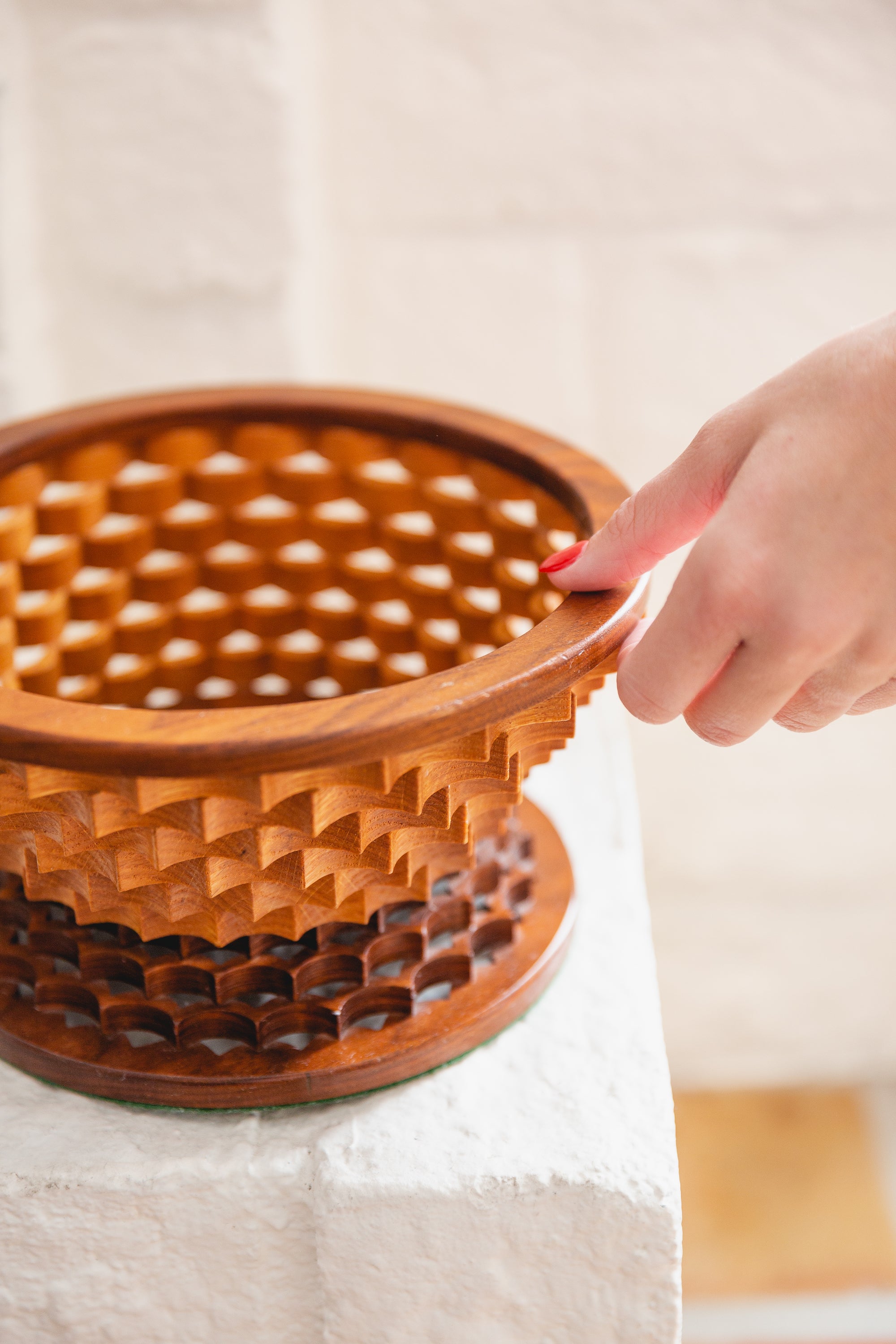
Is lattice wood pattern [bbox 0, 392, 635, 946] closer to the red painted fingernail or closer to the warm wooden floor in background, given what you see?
the red painted fingernail

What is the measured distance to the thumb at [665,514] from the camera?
36cm

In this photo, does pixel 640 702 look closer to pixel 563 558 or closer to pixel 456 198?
pixel 563 558

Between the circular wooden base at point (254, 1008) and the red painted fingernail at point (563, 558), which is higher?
the red painted fingernail at point (563, 558)

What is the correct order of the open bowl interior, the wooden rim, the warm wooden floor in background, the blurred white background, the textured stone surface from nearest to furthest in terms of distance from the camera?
the wooden rim, the textured stone surface, the open bowl interior, the blurred white background, the warm wooden floor in background

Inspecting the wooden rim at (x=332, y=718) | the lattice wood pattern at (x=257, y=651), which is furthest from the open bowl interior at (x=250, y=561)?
the wooden rim at (x=332, y=718)

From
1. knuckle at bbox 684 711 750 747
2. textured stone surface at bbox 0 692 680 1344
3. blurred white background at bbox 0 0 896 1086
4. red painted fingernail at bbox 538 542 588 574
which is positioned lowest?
textured stone surface at bbox 0 692 680 1344

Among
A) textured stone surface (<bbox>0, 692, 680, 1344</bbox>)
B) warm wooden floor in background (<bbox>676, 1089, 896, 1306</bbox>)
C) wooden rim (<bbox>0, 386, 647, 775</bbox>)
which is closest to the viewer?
wooden rim (<bbox>0, 386, 647, 775</bbox>)

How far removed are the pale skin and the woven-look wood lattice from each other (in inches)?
1.3

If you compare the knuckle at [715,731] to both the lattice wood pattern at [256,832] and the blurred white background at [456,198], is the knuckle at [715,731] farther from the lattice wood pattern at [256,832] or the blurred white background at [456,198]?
the blurred white background at [456,198]

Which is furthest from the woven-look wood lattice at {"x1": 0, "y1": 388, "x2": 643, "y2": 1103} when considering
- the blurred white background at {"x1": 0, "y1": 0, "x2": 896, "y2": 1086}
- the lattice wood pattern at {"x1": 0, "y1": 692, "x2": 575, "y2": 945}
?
the blurred white background at {"x1": 0, "y1": 0, "x2": 896, "y2": 1086}

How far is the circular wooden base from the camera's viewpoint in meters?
0.41

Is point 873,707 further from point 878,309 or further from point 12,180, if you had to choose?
point 12,180

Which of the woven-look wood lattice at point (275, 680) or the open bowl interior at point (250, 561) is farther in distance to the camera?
the open bowl interior at point (250, 561)

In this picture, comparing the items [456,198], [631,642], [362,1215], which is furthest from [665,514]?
[456,198]
